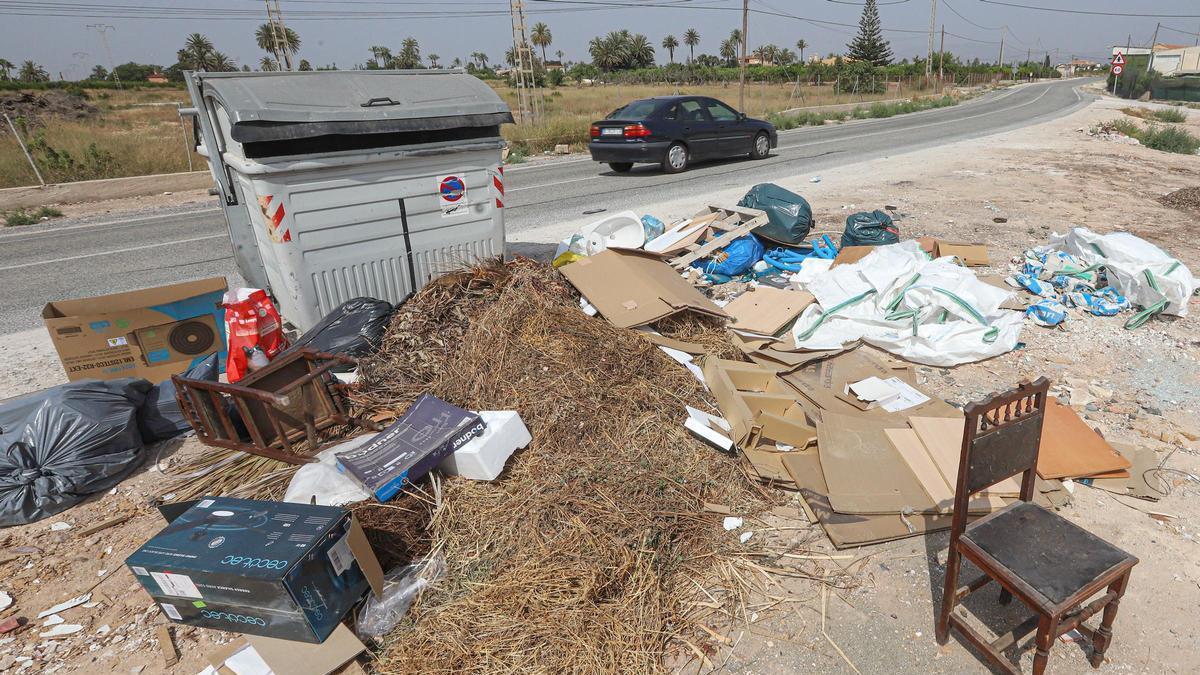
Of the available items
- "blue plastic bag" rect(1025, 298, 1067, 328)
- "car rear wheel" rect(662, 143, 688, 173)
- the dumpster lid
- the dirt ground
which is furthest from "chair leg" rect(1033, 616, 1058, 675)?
"car rear wheel" rect(662, 143, 688, 173)

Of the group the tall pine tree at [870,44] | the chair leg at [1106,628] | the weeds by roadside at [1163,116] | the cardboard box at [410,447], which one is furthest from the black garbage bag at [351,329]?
the tall pine tree at [870,44]

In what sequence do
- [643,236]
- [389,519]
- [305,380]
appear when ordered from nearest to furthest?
[389,519], [305,380], [643,236]

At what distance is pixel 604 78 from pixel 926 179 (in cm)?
5801

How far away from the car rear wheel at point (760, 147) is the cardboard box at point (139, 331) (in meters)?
12.4

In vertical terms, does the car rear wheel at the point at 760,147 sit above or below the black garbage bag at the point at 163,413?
above

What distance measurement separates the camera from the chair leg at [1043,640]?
2.15 meters

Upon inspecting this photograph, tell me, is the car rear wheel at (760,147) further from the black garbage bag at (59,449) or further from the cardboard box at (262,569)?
the cardboard box at (262,569)

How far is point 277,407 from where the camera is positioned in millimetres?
3537

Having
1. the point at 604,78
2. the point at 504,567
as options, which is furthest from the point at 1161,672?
the point at 604,78

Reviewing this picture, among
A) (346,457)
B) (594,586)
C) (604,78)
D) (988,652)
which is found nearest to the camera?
(988,652)

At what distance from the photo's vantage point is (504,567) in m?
2.94

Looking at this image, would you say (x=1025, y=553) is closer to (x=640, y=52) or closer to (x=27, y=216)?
(x=27, y=216)

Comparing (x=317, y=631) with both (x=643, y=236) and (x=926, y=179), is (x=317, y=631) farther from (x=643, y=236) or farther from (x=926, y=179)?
(x=926, y=179)

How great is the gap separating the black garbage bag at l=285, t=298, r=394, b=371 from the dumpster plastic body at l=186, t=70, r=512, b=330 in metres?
0.34
